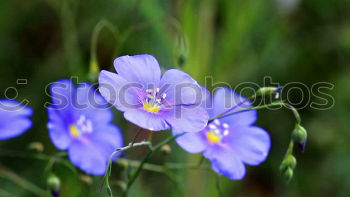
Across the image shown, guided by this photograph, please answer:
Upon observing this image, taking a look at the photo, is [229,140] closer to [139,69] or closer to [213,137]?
[213,137]

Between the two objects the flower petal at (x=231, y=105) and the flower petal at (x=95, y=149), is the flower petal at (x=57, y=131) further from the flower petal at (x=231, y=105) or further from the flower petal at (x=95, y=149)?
the flower petal at (x=231, y=105)

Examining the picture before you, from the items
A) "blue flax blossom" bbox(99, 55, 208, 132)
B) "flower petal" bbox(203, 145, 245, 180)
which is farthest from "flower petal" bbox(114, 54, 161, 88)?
"flower petal" bbox(203, 145, 245, 180)

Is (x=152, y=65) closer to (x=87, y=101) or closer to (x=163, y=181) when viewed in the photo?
(x=87, y=101)

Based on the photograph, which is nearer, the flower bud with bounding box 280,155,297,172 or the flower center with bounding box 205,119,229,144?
the flower bud with bounding box 280,155,297,172

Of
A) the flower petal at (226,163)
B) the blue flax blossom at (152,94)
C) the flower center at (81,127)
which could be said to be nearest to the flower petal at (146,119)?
the blue flax blossom at (152,94)

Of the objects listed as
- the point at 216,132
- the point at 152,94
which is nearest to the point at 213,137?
the point at 216,132

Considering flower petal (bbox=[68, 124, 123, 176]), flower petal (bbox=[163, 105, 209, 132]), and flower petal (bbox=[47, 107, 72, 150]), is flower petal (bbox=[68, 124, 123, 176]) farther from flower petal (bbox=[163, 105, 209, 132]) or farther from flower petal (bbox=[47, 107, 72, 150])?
flower petal (bbox=[163, 105, 209, 132])
